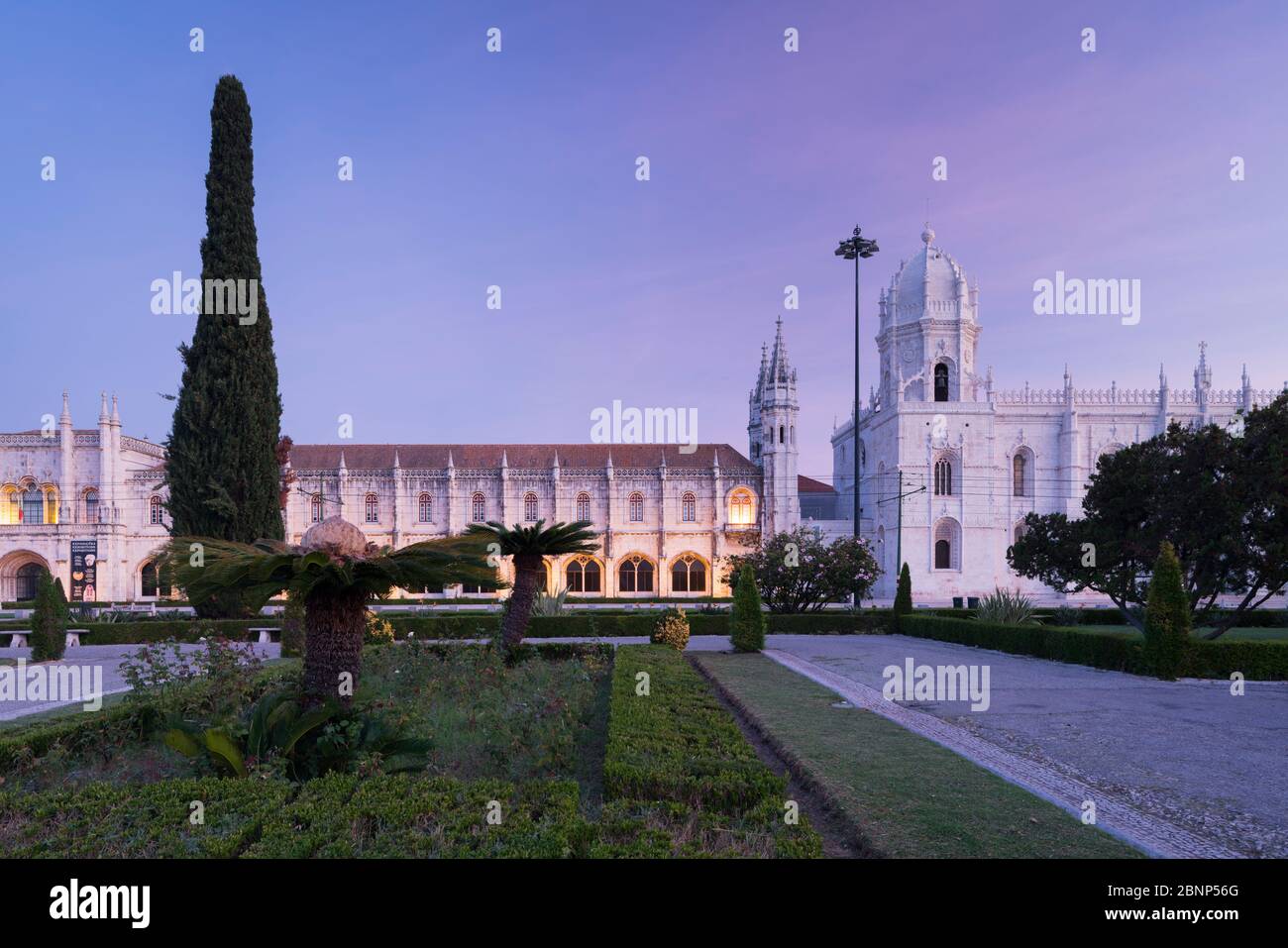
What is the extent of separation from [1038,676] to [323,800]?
1456cm

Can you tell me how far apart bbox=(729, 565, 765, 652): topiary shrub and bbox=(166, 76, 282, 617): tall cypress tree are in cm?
1653

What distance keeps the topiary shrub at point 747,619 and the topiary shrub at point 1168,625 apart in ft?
28.2

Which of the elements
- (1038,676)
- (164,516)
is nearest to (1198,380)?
(1038,676)

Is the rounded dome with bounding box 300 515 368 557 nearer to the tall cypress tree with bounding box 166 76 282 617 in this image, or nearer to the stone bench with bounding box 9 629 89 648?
the tall cypress tree with bounding box 166 76 282 617

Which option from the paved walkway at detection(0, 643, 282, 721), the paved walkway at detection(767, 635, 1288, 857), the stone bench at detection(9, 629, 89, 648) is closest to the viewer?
the paved walkway at detection(767, 635, 1288, 857)

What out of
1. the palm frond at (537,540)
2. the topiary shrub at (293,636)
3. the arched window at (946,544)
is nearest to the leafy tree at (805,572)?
the palm frond at (537,540)

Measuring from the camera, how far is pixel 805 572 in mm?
27453

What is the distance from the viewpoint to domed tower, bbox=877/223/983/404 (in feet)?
157

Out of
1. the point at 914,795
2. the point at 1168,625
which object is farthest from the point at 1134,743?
the point at 1168,625

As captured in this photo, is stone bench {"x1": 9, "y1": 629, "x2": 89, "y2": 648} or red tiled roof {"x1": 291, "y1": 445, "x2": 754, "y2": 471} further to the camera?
red tiled roof {"x1": 291, "y1": 445, "x2": 754, "y2": 471}

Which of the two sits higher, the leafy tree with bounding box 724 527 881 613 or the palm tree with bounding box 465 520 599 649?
the palm tree with bounding box 465 520 599 649

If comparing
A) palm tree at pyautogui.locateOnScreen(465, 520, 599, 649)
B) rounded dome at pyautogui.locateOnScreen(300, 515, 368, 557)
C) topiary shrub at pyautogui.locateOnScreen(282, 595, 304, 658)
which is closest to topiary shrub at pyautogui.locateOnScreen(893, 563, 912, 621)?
palm tree at pyautogui.locateOnScreen(465, 520, 599, 649)
